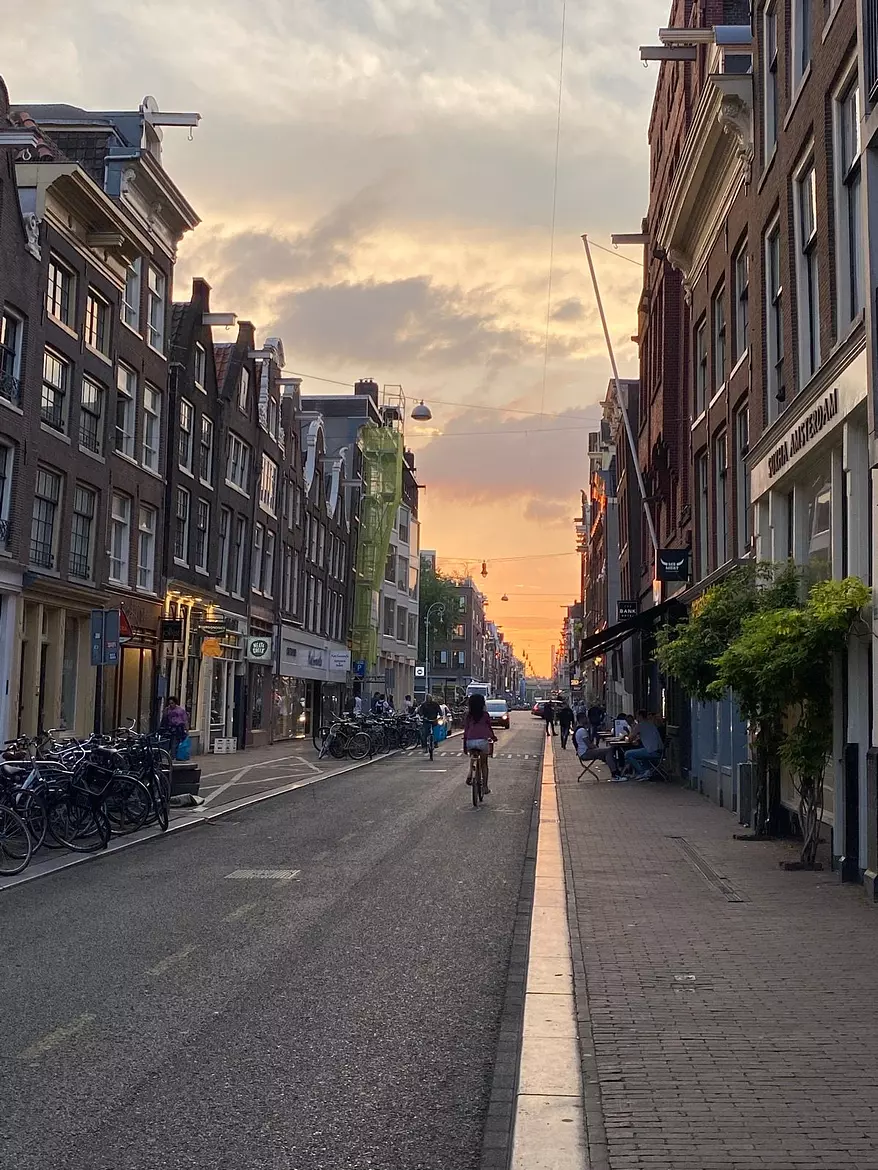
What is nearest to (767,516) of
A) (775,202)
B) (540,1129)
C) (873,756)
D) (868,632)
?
(775,202)

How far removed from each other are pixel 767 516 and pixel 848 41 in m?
6.43

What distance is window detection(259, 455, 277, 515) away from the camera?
43.5 metres

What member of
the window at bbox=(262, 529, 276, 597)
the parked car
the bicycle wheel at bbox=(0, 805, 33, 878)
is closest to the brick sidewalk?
the bicycle wheel at bbox=(0, 805, 33, 878)

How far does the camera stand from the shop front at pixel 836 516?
11.2 m

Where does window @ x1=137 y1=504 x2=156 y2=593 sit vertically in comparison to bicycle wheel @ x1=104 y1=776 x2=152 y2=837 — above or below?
above

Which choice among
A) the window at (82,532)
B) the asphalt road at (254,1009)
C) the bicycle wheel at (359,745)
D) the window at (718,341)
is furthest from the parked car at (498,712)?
the asphalt road at (254,1009)

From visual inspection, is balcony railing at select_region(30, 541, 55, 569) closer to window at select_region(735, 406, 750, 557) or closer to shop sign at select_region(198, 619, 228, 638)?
shop sign at select_region(198, 619, 228, 638)

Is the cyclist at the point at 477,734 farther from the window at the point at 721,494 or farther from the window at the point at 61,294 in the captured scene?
the window at the point at 61,294

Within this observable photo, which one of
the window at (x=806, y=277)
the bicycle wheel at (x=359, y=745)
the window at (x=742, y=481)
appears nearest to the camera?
the window at (x=806, y=277)

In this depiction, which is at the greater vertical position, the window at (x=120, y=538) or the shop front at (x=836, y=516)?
the window at (x=120, y=538)

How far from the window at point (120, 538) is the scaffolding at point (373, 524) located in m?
33.9

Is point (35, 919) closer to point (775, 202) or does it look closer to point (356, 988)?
point (356, 988)

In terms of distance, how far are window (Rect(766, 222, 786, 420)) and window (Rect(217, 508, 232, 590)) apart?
81.7 feet

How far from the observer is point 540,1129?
4754 mm
